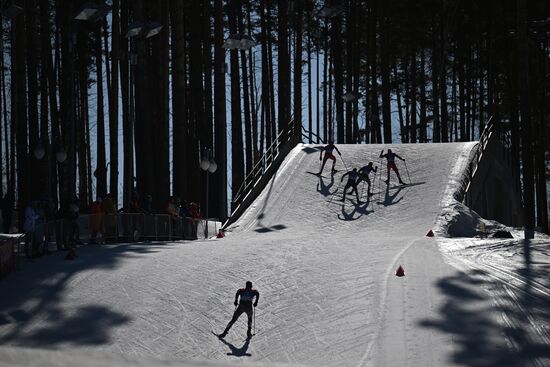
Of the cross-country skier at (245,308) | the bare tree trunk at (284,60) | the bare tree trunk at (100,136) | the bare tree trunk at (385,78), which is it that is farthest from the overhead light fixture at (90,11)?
the bare tree trunk at (385,78)

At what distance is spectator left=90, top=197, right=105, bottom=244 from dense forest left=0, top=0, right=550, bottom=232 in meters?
3.05

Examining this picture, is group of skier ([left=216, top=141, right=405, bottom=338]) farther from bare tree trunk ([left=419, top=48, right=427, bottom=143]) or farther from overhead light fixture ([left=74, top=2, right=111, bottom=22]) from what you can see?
bare tree trunk ([left=419, top=48, right=427, bottom=143])

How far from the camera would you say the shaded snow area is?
715 inches

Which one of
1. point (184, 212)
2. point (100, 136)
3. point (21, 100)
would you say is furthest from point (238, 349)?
point (100, 136)

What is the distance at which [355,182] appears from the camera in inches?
1422

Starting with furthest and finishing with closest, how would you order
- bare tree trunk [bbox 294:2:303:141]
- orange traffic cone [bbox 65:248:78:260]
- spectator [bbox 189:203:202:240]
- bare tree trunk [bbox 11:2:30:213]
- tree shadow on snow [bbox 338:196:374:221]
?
1. bare tree trunk [bbox 294:2:303:141]
2. bare tree trunk [bbox 11:2:30:213]
3. tree shadow on snow [bbox 338:196:374:221]
4. spectator [bbox 189:203:202:240]
5. orange traffic cone [bbox 65:248:78:260]

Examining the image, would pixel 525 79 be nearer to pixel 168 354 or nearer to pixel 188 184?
pixel 168 354

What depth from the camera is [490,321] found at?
63.1ft

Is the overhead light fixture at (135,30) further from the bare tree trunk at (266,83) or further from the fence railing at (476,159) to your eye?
the bare tree trunk at (266,83)

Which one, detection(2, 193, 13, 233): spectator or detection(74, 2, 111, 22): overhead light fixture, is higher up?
detection(74, 2, 111, 22): overhead light fixture

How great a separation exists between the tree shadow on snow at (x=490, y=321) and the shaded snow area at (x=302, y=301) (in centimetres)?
4

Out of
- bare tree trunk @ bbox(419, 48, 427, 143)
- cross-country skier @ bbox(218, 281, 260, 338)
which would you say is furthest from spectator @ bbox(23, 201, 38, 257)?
bare tree trunk @ bbox(419, 48, 427, 143)

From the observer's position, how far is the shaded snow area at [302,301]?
18156 mm

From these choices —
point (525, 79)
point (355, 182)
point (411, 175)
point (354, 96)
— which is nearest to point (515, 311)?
point (525, 79)
